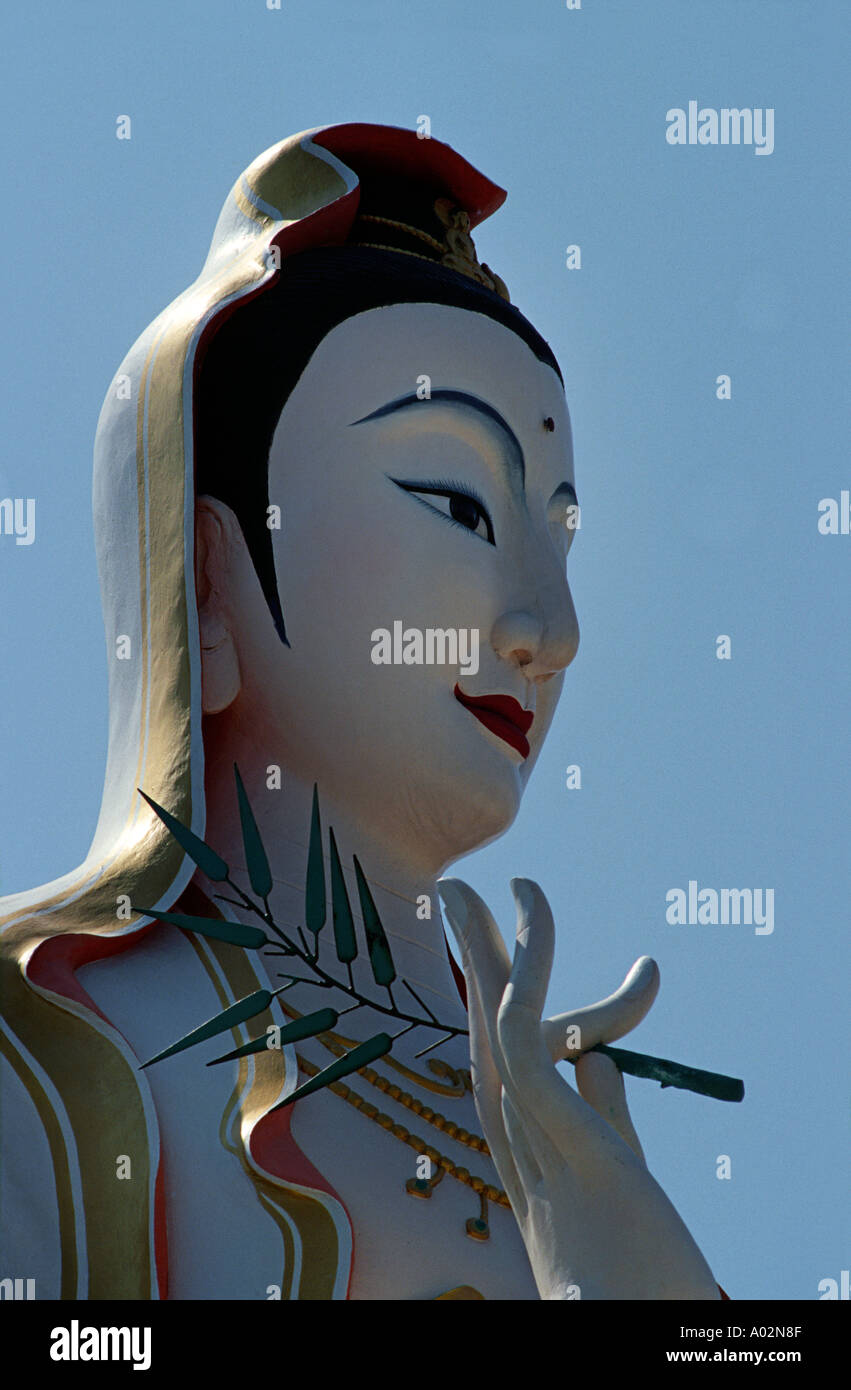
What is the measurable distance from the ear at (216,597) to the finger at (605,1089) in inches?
63.0

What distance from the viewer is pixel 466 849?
6625 millimetres

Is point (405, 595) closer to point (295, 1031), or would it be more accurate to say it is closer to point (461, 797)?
point (461, 797)

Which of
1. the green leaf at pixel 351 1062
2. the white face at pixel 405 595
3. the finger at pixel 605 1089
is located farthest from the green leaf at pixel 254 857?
the finger at pixel 605 1089

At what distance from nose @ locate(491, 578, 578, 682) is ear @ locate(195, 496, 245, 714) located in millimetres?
672

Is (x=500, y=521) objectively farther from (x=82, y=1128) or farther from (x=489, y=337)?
(x=82, y=1128)

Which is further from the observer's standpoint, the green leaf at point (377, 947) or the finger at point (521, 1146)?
the green leaf at point (377, 947)

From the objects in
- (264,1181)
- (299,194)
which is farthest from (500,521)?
(264,1181)

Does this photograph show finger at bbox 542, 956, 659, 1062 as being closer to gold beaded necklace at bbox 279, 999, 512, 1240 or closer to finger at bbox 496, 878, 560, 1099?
finger at bbox 496, 878, 560, 1099

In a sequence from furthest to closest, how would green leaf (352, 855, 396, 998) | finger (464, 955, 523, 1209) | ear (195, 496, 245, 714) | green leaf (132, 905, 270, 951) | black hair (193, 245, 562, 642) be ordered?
black hair (193, 245, 562, 642), ear (195, 496, 245, 714), green leaf (352, 855, 396, 998), green leaf (132, 905, 270, 951), finger (464, 955, 523, 1209)

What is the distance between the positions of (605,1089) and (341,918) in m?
0.70

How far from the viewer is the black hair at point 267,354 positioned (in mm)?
6598

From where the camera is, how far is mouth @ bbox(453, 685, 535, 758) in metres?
6.50

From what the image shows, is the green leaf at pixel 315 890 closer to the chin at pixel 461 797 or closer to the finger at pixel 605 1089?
the finger at pixel 605 1089

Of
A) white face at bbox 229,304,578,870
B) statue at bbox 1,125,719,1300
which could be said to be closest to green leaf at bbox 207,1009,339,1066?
statue at bbox 1,125,719,1300
